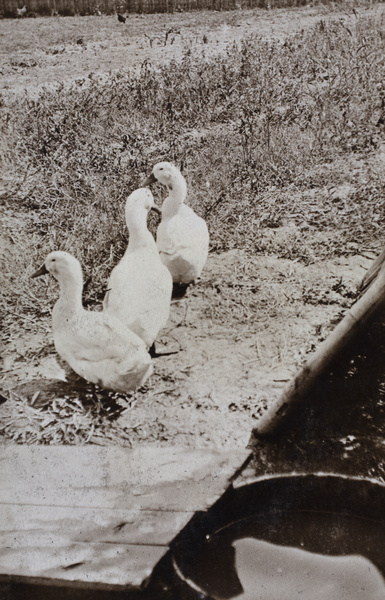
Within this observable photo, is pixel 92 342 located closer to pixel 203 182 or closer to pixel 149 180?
pixel 149 180

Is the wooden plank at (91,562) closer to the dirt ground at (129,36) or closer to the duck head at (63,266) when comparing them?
the duck head at (63,266)

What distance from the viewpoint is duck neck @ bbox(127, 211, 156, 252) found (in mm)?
2414

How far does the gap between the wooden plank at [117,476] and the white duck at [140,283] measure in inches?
20.0

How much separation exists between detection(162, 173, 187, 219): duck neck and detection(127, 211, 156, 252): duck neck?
209 millimetres

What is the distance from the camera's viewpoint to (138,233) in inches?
95.1

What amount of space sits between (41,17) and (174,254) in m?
1.14

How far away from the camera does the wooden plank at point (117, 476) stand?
1651 millimetres

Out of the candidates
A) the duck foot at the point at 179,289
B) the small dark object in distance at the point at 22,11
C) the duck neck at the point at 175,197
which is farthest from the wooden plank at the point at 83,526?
the small dark object in distance at the point at 22,11

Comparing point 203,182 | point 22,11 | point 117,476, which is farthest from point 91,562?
point 22,11

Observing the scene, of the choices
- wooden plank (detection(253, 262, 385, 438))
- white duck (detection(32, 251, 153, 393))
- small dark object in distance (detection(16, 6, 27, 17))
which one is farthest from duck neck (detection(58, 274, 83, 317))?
small dark object in distance (detection(16, 6, 27, 17))

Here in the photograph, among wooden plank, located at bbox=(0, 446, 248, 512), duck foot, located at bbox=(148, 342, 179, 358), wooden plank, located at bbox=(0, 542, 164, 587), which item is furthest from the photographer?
duck foot, located at bbox=(148, 342, 179, 358)

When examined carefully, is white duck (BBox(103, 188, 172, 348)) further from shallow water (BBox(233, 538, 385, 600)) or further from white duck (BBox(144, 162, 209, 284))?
shallow water (BBox(233, 538, 385, 600))

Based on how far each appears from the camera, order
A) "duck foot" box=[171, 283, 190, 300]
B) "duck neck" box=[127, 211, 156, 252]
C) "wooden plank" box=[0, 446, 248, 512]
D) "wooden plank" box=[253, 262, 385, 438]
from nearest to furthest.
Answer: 1. "wooden plank" box=[0, 446, 248, 512]
2. "wooden plank" box=[253, 262, 385, 438]
3. "duck neck" box=[127, 211, 156, 252]
4. "duck foot" box=[171, 283, 190, 300]

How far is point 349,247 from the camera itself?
8.23 feet
